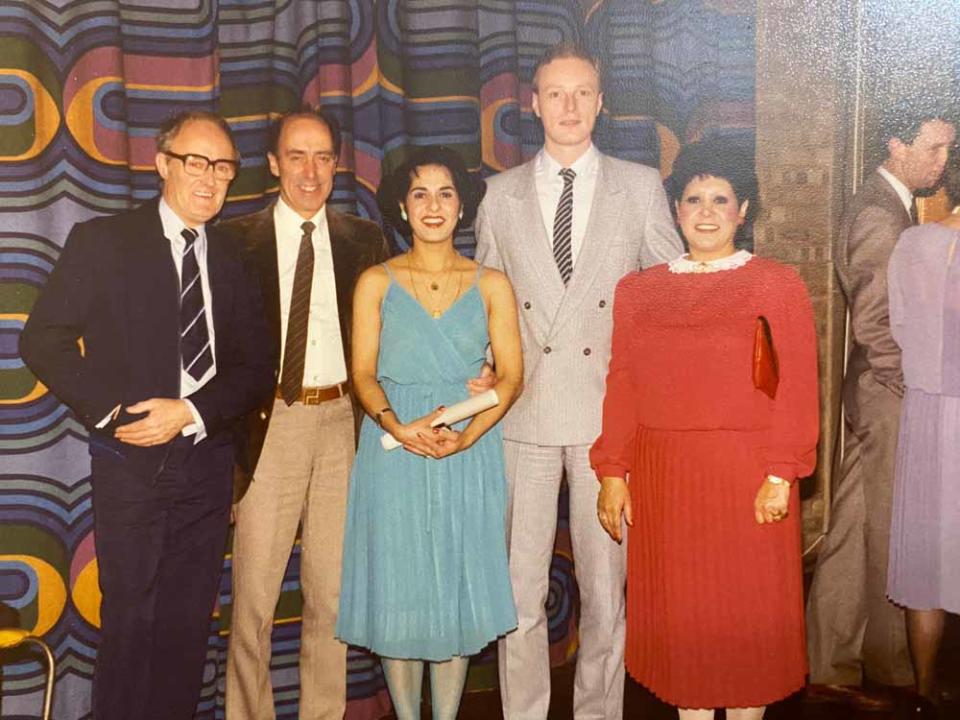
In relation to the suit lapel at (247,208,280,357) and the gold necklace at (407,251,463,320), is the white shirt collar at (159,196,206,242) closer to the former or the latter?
the suit lapel at (247,208,280,357)

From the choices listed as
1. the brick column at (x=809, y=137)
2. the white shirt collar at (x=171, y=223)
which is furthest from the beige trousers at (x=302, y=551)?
the brick column at (x=809, y=137)

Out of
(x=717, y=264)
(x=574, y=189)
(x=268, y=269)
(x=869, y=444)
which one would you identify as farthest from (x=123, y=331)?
(x=869, y=444)

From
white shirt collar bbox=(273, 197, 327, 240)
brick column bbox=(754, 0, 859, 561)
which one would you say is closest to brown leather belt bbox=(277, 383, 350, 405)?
white shirt collar bbox=(273, 197, 327, 240)

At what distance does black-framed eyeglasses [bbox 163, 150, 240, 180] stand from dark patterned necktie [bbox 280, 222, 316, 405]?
0.68ft

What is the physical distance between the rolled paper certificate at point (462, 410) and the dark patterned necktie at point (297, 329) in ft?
0.85

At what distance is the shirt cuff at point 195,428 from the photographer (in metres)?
2.26

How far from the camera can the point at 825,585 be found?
8.78ft

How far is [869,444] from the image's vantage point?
260 centimetres

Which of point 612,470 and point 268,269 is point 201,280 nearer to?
point 268,269

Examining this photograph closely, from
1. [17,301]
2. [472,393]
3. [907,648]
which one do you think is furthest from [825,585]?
[17,301]

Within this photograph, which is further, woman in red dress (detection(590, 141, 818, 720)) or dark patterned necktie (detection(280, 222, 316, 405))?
dark patterned necktie (detection(280, 222, 316, 405))

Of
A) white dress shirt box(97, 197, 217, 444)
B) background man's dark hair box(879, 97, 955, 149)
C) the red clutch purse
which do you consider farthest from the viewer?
background man's dark hair box(879, 97, 955, 149)

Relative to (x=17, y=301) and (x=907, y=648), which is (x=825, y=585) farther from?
(x=17, y=301)

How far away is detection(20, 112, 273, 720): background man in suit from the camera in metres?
2.22
